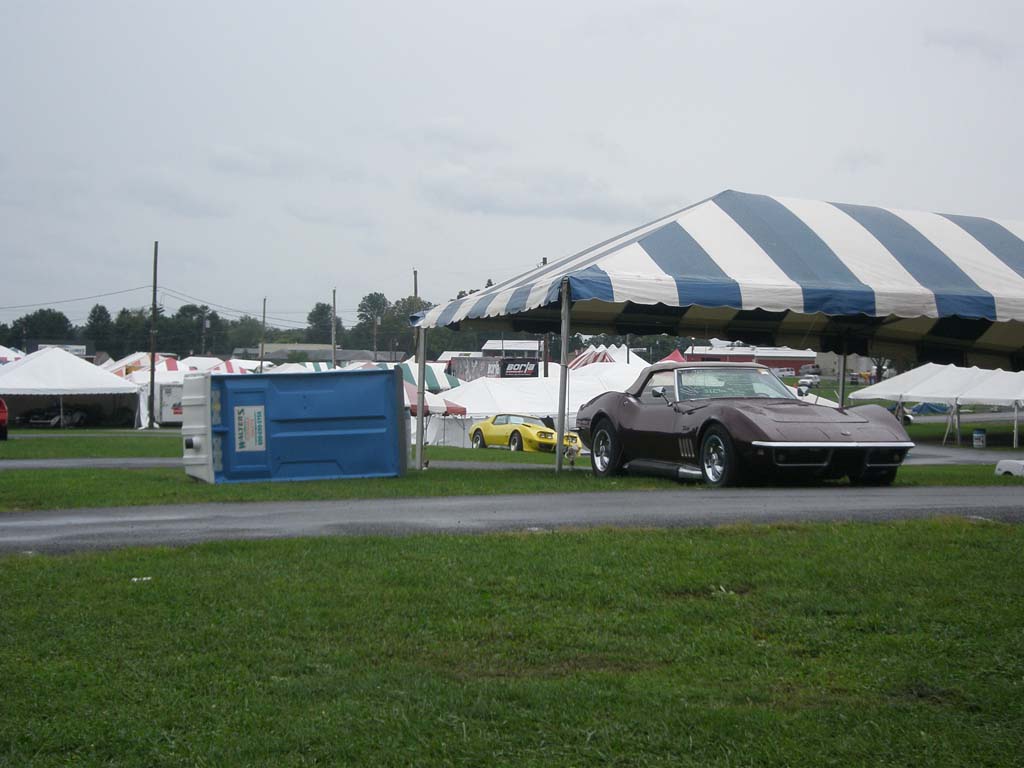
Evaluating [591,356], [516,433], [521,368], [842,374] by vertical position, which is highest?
[591,356]

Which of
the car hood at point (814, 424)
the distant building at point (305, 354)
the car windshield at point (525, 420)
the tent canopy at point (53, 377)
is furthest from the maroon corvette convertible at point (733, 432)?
the distant building at point (305, 354)

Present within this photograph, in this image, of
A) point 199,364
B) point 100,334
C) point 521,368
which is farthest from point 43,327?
point 521,368

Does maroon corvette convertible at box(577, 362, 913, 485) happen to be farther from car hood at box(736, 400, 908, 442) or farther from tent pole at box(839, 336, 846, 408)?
tent pole at box(839, 336, 846, 408)

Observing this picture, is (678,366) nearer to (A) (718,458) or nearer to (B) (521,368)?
(A) (718,458)

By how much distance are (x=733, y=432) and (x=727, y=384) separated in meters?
1.65

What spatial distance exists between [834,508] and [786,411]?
310 cm

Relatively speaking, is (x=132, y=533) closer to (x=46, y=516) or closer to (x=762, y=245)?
(x=46, y=516)

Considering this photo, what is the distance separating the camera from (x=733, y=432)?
12.2 metres

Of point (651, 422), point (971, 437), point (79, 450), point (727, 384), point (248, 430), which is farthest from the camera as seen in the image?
point (971, 437)

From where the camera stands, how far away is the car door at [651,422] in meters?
13.6

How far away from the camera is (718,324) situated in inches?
744

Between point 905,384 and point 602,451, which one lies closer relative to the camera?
point 602,451

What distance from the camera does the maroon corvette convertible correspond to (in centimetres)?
1202

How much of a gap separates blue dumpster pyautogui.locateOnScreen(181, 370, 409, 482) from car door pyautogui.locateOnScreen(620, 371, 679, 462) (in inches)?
117
